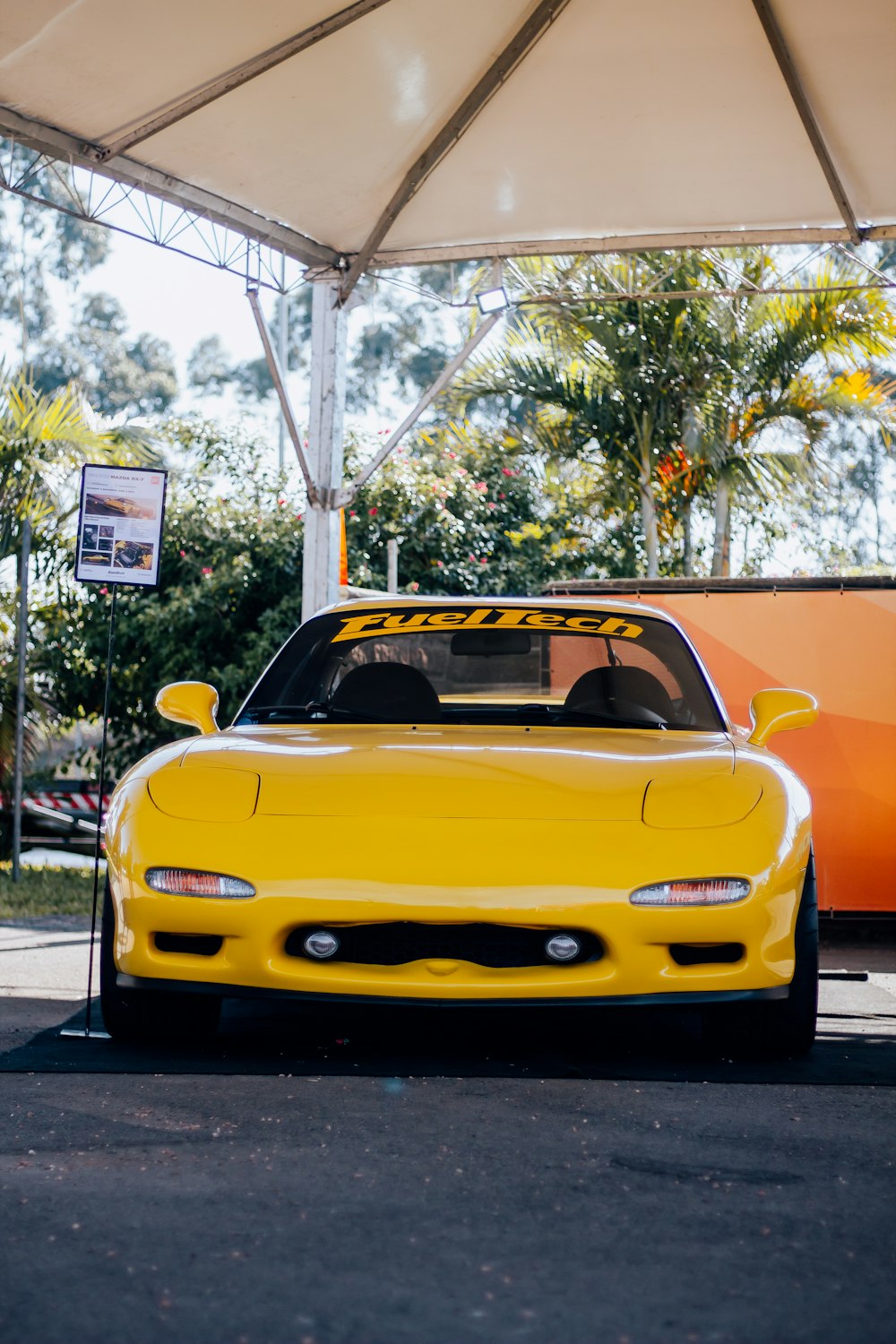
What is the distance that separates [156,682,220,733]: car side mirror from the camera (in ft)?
17.2

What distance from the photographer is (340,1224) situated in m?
2.78

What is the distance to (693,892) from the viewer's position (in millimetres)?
4027

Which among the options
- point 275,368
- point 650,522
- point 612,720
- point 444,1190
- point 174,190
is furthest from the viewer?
point 650,522

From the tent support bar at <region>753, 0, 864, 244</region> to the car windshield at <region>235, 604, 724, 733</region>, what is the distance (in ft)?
12.7

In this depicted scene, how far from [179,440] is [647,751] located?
11.2 m

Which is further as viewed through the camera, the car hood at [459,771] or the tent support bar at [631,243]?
the tent support bar at [631,243]

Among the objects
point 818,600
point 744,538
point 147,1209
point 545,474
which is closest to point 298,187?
point 818,600

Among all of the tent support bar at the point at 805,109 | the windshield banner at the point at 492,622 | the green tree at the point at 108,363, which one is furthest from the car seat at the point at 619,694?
the green tree at the point at 108,363

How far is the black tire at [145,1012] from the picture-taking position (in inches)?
173

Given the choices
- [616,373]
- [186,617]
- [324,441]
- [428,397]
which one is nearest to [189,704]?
[324,441]

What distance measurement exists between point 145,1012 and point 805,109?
22.1 feet

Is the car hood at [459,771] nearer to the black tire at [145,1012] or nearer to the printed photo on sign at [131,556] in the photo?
the black tire at [145,1012]

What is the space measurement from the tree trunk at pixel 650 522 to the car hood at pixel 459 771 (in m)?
10.5

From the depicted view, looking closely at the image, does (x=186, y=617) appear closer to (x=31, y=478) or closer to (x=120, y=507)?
(x=31, y=478)
